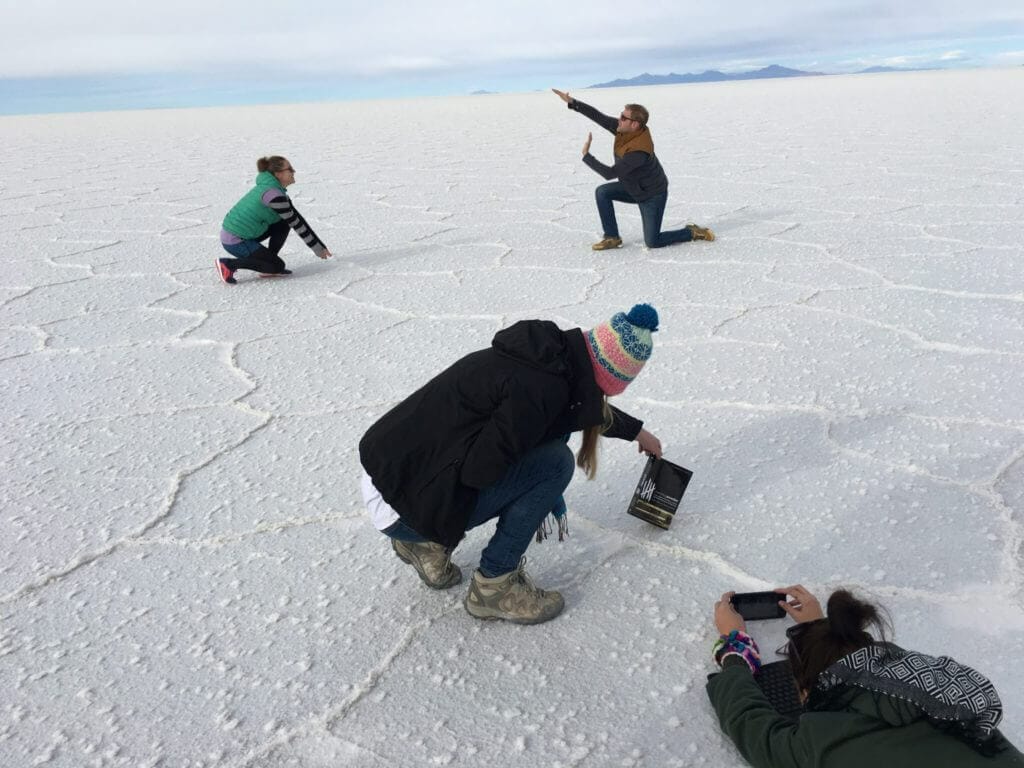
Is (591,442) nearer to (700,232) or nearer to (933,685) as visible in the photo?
(933,685)

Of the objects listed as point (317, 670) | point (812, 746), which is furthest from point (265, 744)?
point (812, 746)

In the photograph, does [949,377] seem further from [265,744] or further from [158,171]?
[158,171]

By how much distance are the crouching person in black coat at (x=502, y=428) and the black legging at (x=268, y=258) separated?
2.51 meters

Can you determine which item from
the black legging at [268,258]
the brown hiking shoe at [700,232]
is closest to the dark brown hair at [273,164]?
the black legging at [268,258]

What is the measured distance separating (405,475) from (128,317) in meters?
2.29

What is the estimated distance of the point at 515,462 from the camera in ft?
4.32

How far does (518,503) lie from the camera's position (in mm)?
1438

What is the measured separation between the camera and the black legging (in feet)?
12.0

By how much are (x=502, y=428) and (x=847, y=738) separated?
617 mm

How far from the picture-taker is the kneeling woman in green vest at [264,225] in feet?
11.9

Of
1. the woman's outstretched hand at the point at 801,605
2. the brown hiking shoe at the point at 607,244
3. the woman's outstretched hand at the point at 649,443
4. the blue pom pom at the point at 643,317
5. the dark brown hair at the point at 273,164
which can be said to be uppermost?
the blue pom pom at the point at 643,317

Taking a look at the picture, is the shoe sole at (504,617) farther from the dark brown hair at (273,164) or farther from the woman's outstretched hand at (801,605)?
the dark brown hair at (273,164)

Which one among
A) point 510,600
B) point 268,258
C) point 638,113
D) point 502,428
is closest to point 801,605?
point 510,600

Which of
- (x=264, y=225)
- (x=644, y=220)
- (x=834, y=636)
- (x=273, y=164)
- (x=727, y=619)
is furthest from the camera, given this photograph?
(x=644, y=220)
